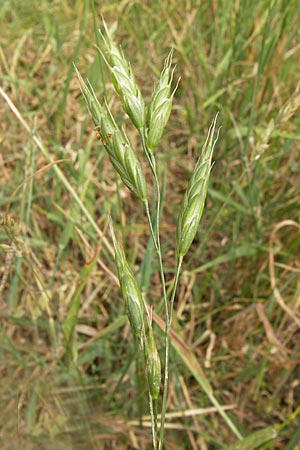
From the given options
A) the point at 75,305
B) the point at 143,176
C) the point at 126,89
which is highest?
the point at 126,89

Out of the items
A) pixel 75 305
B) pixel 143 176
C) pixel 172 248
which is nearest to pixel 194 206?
pixel 143 176

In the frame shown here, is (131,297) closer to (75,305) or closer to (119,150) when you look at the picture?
(119,150)

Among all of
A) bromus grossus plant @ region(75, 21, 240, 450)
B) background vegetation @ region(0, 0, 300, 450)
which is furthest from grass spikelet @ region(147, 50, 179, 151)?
background vegetation @ region(0, 0, 300, 450)

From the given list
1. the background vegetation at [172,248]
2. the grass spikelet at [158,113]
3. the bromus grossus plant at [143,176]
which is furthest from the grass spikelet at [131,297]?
the background vegetation at [172,248]

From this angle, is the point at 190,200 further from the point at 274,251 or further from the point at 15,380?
the point at 274,251

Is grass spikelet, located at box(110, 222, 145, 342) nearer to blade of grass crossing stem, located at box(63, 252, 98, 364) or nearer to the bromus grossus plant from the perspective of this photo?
the bromus grossus plant

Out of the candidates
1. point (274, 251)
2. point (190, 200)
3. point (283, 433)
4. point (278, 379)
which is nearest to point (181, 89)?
point (274, 251)
